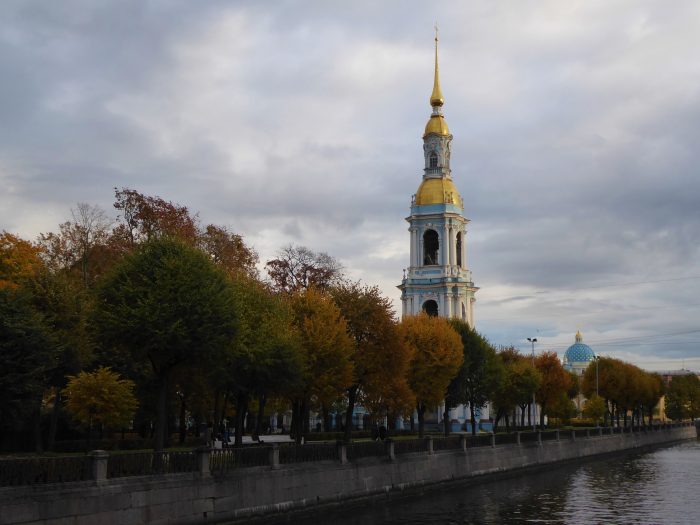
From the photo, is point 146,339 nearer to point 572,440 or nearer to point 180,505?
point 180,505

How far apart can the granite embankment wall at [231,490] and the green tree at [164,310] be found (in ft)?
14.1

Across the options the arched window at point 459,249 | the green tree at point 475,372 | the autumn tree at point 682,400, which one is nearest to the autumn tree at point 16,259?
the green tree at point 475,372

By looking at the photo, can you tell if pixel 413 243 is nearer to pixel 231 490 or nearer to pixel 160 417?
pixel 160 417

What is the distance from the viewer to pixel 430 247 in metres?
121

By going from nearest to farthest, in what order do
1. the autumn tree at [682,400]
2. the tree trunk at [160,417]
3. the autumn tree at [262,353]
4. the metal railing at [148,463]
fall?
the metal railing at [148,463] < the tree trunk at [160,417] < the autumn tree at [262,353] < the autumn tree at [682,400]

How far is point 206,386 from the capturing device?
5091 cm

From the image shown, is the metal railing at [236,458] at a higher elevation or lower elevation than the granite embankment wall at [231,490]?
higher

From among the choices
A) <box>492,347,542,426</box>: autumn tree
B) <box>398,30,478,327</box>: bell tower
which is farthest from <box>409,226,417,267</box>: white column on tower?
<box>492,347,542,426</box>: autumn tree

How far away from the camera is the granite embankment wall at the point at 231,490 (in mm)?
26578

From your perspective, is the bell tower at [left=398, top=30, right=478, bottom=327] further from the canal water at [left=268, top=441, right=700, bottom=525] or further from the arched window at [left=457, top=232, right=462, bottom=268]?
the canal water at [left=268, top=441, right=700, bottom=525]

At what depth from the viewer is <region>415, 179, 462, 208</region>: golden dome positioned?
4668 inches

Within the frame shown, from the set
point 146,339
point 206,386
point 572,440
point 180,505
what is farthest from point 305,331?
point 572,440

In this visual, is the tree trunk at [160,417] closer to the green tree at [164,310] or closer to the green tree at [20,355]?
the green tree at [164,310]

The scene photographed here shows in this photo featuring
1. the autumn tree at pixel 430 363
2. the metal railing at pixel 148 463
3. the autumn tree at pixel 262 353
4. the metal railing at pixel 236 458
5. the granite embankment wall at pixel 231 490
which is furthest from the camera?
the autumn tree at pixel 430 363
